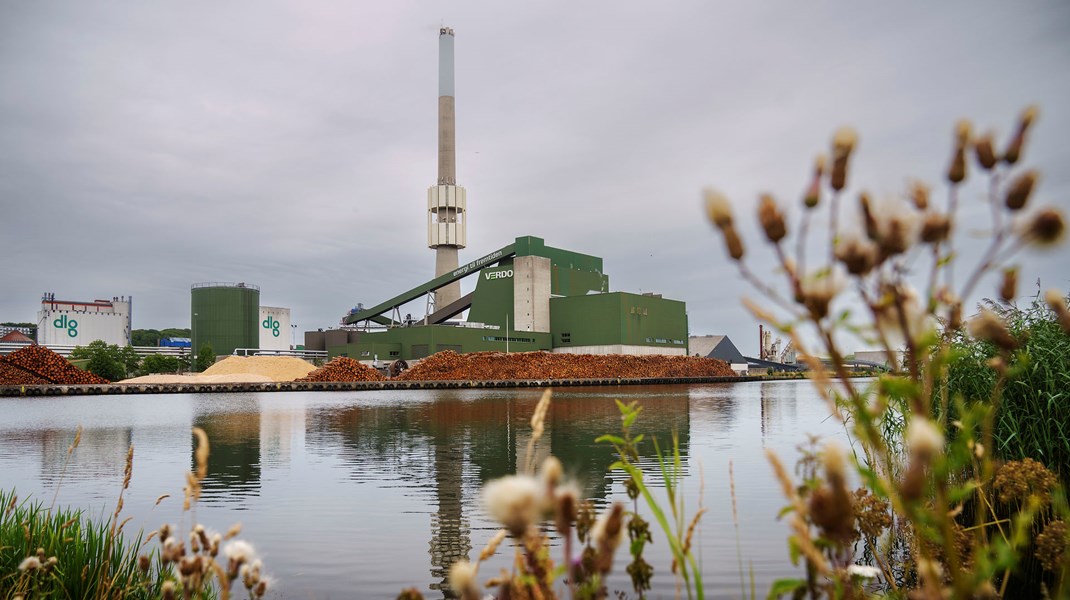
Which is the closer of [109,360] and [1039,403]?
[1039,403]

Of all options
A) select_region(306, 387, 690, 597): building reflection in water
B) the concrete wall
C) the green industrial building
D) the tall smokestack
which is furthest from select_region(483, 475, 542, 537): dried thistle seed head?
the tall smokestack

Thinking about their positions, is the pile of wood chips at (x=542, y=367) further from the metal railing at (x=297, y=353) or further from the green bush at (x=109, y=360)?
the green bush at (x=109, y=360)

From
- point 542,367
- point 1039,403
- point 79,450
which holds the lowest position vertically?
point 79,450

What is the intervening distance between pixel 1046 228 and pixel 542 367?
5880 centimetres

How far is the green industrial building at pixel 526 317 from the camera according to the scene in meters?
66.7

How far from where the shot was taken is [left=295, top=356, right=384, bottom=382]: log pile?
52.0 m

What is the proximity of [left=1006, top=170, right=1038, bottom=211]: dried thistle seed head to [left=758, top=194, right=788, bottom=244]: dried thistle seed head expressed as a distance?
0.41 metres

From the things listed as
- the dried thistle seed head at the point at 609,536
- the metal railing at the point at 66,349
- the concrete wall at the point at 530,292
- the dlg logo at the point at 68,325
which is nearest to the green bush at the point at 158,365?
the metal railing at the point at 66,349

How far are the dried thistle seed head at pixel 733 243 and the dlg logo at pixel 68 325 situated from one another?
99186 millimetres

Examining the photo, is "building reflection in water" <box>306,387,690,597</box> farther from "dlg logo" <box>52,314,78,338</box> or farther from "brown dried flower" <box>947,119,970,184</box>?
"dlg logo" <box>52,314,78,338</box>

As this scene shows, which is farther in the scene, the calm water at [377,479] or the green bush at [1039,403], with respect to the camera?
the calm water at [377,479]

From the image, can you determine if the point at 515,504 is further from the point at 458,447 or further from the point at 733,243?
the point at 458,447

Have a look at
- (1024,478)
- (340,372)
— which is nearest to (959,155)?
(1024,478)

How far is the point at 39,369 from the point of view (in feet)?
151
